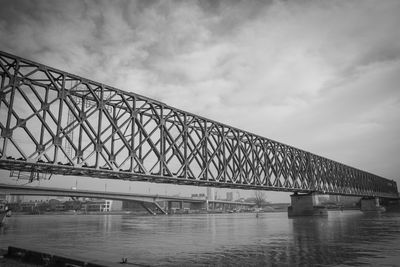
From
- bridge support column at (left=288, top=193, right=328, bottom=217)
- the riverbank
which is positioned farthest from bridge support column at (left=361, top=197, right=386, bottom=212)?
the riverbank

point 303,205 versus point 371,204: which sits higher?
point 303,205

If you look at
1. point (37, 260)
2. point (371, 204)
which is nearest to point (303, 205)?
point (371, 204)

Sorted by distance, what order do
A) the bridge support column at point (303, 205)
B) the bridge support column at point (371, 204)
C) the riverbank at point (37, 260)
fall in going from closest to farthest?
the riverbank at point (37, 260), the bridge support column at point (303, 205), the bridge support column at point (371, 204)

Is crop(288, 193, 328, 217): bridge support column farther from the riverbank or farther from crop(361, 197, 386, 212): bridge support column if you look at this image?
the riverbank

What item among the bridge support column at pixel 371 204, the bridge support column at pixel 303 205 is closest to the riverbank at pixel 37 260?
the bridge support column at pixel 303 205

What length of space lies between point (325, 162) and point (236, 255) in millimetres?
110545

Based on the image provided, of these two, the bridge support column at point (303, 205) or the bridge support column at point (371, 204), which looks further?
the bridge support column at point (371, 204)

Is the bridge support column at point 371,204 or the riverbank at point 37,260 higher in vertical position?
the riverbank at point 37,260

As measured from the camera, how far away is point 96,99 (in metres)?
42.2

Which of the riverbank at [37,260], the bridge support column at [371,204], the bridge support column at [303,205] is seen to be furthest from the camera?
the bridge support column at [371,204]

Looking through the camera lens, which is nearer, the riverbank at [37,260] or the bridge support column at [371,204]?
the riverbank at [37,260]

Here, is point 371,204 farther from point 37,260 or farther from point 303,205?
point 37,260

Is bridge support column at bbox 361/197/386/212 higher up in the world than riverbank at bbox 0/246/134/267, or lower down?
lower down

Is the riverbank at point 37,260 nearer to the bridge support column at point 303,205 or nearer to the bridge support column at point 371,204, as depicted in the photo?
the bridge support column at point 303,205
